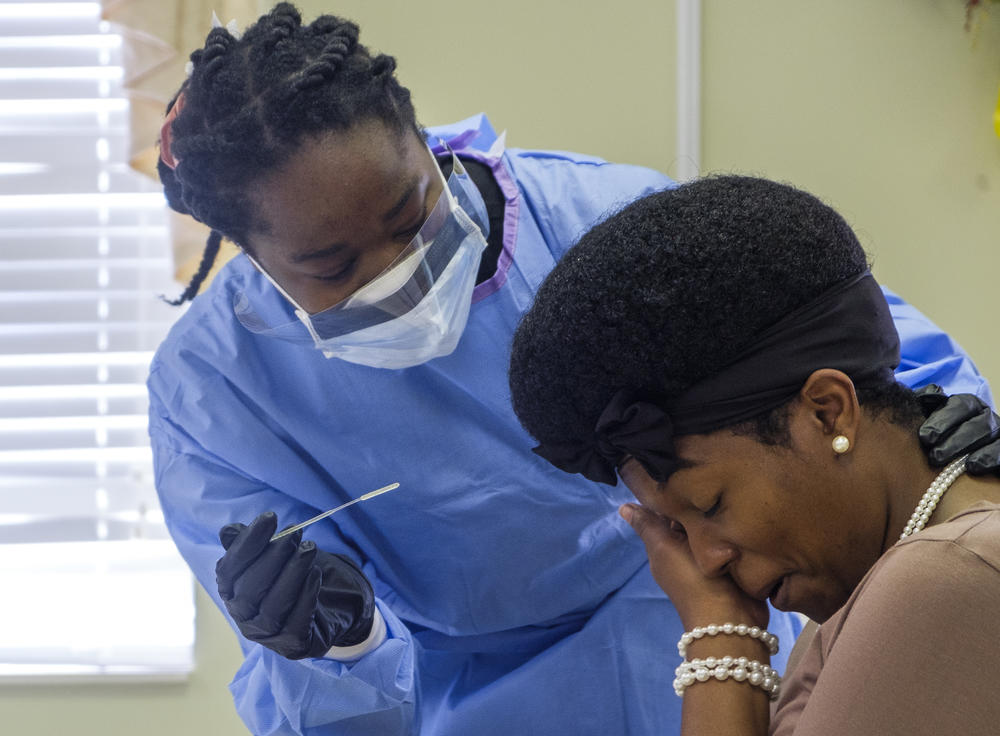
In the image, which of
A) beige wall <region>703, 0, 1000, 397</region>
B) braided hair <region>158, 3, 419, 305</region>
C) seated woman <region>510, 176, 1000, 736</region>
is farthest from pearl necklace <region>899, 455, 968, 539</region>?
beige wall <region>703, 0, 1000, 397</region>

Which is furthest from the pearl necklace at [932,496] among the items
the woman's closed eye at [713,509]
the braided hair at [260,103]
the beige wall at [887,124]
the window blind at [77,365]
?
the window blind at [77,365]

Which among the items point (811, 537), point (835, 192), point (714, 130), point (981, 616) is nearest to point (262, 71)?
point (811, 537)

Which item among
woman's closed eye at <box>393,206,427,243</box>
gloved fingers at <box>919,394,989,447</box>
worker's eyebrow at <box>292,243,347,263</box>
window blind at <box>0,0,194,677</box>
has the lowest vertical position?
window blind at <box>0,0,194,677</box>

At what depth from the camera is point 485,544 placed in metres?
1.45

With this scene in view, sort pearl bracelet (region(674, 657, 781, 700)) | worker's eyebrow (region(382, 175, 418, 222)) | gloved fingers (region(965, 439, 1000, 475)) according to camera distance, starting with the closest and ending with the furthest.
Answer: gloved fingers (region(965, 439, 1000, 475)), pearl bracelet (region(674, 657, 781, 700)), worker's eyebrow (region(382, 175, 418, 222))

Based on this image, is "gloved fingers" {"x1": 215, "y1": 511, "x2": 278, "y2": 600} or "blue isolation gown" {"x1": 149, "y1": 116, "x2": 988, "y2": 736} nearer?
"gloved fingers" {"x1": 215, "y1": 511, "x2": 278, "y2": 600}

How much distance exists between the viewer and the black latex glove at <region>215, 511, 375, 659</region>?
1.20 meters

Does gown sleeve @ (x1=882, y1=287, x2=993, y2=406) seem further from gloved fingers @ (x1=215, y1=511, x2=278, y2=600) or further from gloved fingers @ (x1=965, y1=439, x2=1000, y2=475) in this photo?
gloved fingers @ (x1=215, y1=511, x2=278, y2=600)

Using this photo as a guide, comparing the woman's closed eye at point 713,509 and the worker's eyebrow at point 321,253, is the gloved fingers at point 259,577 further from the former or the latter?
the woman's closed eye at point 713,509

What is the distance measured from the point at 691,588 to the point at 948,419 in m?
0.31

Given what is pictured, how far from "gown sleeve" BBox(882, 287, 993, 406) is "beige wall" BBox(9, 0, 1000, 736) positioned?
0.78 metres

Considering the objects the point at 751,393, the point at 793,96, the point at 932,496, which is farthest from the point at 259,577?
the point at 793,96

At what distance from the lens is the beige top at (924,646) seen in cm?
72

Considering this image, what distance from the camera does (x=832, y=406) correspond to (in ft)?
3.02
